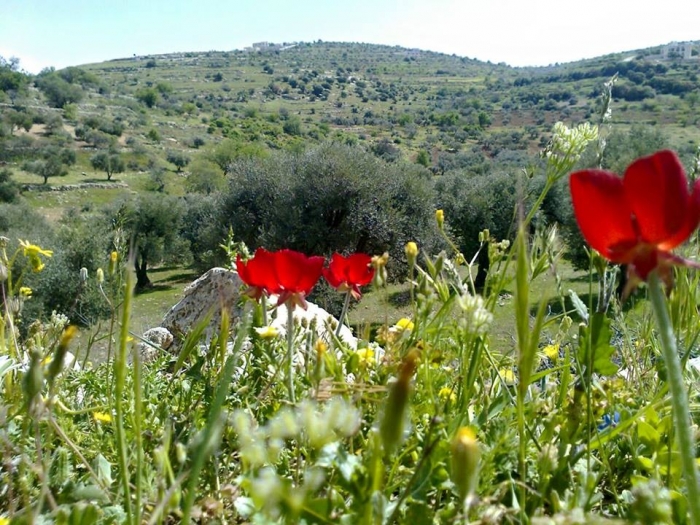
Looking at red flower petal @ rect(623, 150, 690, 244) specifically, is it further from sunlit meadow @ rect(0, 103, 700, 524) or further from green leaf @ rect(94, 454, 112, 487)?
green leaf @ rect(94, 454, 112, 487)

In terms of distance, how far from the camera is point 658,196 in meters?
0.54

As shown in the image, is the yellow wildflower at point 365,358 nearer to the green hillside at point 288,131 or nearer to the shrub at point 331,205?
the green hillside at point 288,131

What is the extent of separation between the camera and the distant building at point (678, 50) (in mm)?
108606

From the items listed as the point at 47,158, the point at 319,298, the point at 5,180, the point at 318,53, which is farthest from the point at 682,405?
the point at 318,53

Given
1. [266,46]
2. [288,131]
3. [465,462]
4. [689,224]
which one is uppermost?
[266,46]

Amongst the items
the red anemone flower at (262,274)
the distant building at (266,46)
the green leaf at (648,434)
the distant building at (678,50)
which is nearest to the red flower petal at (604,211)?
the green leaf at (648,434)

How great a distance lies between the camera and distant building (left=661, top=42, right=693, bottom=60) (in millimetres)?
108606

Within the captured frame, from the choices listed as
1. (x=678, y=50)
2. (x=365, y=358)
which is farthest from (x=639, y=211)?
(x=678, y=50)

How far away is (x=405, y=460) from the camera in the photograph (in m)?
0.93

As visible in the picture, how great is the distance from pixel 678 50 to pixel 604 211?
137m

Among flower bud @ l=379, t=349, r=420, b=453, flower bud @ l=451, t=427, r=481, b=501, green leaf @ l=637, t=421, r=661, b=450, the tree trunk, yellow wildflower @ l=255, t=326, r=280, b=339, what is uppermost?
flower bud @ l=379, t=349, r=420, b=453

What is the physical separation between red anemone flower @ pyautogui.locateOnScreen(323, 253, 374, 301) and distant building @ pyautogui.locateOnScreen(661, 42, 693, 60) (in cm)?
12932

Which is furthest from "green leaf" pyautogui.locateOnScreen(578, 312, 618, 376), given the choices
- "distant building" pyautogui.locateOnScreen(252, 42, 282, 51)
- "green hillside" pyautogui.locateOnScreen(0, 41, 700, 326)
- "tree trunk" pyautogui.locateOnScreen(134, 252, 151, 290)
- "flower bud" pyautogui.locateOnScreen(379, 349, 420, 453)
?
"distant building" pyautogui.locateOnScreen(252, 42, 282, 51)

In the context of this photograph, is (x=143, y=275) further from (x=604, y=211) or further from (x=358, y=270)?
(x=604, y=211)
